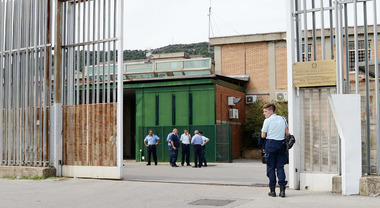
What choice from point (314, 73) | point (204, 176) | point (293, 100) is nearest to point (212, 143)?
point (204, 176)

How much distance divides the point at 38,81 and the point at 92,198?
5.80 meters

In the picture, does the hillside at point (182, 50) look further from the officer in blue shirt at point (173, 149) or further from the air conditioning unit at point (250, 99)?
the officer in blue shirt at point (173, 149)

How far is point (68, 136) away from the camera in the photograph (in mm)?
14250

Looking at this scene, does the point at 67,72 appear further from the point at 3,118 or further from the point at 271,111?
the point at 271,111

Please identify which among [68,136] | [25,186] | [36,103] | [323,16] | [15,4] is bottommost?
[25,186]

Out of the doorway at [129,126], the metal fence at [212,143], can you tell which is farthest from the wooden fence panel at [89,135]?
the doorway at [129,126]

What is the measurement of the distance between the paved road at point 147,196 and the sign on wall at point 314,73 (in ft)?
7.16

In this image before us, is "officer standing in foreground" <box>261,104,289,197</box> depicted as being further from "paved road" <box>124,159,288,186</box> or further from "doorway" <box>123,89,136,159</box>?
"doorway" <box>123,89,136,159</box>

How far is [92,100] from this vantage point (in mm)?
13859

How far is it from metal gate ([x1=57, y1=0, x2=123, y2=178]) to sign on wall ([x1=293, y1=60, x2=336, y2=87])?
4.73 meters

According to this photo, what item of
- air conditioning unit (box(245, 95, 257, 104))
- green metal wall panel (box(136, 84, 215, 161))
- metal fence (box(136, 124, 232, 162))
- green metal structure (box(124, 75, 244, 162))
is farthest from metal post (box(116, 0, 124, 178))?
air conditioning unit (box(245, 95, 257, 104))

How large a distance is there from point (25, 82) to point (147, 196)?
22.0ft

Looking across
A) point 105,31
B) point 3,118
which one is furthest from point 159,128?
point 105,31

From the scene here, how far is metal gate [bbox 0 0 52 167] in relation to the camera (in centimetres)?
1450
